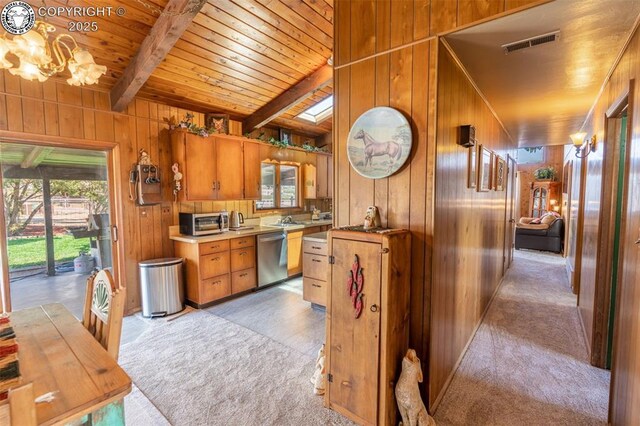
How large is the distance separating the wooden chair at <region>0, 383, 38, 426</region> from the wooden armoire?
1.41 meters

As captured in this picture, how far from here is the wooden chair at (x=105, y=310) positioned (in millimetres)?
1398

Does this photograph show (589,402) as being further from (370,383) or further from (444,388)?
(370,383)

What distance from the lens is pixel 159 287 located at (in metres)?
3.51

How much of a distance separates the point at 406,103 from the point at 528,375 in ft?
7.64

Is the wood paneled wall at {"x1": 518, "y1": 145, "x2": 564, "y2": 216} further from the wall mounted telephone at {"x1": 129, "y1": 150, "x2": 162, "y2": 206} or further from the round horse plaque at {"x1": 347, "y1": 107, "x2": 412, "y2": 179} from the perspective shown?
the wall mounted telephone at {"x1": 129, "y1": 150, "x2": 162, "y2": 206}

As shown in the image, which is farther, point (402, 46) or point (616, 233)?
point (616, 233)

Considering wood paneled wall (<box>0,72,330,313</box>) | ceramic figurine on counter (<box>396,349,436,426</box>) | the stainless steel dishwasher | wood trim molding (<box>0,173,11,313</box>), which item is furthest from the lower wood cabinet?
ceramic figurine on counter (<box>396,349,436,426</box>)

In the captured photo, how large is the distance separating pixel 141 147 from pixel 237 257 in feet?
5.89

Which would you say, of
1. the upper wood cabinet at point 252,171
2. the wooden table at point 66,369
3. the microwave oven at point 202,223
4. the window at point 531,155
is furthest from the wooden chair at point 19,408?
the window at point 531,155

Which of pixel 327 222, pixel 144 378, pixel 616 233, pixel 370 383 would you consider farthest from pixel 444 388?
pixel 327 222

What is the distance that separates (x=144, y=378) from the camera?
2.36 meters

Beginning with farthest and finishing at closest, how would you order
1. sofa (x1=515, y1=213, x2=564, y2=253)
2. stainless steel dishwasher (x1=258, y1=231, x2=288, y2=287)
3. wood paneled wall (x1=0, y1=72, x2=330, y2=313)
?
sofa (x1=515, y1=213, x2=564, y2=253)
stainless steel dishwasher (x1=258, y1=231, x2=288, y2=287)
wood paneled wall (x1=0, y1=72, x2=330, y2=313)

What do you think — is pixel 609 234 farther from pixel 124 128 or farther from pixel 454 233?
pixel 124 128

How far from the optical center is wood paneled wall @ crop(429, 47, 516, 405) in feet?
6.26
